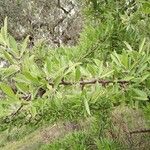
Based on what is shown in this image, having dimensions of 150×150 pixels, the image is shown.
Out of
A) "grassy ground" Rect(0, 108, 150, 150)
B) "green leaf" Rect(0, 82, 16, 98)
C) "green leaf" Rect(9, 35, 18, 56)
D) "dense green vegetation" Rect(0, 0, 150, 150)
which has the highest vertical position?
"green leaf" Rect(9, 35, 18, 56)

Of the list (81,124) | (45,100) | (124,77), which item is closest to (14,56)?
(45,100)

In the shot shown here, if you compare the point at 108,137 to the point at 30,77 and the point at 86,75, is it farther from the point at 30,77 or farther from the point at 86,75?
the point at 30,77

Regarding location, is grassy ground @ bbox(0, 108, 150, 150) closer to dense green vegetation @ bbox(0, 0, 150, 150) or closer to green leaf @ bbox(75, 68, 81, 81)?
dense green vegetation @ bbox(0, 0, 150, 150)

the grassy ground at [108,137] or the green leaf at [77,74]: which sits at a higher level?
the green leaf at [77,74]

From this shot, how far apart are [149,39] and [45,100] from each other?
2.00 feet

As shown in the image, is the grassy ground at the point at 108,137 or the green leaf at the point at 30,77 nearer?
the green leaf at the point at 30,77

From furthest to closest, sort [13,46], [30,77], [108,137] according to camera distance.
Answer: [108,137]
[13,46]
[30,77]

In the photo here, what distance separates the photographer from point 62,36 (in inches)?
637

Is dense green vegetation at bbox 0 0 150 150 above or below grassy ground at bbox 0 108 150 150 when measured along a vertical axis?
above

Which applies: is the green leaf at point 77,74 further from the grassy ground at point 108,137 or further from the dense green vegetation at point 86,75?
the grassy ground at point 108,137

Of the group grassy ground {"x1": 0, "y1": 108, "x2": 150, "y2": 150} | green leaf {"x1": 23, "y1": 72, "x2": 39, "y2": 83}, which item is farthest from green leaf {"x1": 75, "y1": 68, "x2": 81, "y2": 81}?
grassy ground {"x1": 0, "y1": 108, "x2": 150, "y2": 150}

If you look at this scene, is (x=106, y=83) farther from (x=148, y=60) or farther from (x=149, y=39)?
(x=149, y=39)

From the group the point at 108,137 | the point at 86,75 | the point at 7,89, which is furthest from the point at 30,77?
the point at 108,137

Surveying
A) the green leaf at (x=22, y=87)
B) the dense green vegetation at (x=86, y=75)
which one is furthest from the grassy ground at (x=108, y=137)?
the green leaf at (x=22, y=87)
